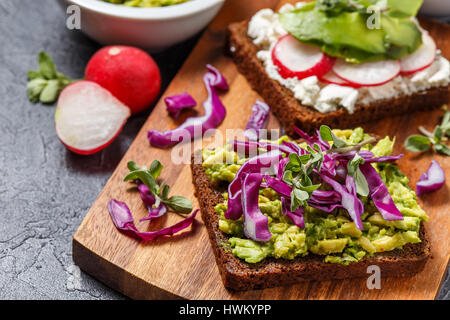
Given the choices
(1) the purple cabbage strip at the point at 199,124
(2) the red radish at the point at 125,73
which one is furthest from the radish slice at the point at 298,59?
(2) the red radish at the point at 125,73

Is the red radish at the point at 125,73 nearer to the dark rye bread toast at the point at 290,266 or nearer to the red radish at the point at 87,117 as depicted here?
the red radish at the point at 87,117

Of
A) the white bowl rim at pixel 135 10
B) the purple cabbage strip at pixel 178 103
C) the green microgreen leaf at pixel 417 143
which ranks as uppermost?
the white bowl rim at pixel 135 10

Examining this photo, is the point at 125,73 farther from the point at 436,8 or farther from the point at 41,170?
the point at 436,8

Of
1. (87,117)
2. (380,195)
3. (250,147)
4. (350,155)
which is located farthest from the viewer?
(87,117)

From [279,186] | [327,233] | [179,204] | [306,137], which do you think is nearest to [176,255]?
[179,204]

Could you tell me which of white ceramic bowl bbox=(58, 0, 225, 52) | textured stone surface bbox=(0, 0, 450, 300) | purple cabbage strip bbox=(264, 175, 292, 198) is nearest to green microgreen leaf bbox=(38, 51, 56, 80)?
textured stone surface bbox=(0, 0, 450, 300)

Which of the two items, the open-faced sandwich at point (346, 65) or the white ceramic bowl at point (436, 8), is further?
the white ceramic bowl at point (436, 8)
